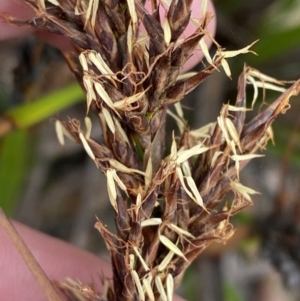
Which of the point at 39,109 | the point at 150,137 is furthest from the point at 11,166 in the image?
the point at 150,137

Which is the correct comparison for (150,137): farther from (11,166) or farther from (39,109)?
(11,166)

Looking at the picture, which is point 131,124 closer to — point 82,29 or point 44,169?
point 82,29

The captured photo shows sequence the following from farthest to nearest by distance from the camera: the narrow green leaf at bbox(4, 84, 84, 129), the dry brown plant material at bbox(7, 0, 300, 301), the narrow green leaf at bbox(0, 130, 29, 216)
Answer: the narrow green leaf at bbox(0, 130, 29, 216) < the narrow green leaf at bbox(4, 84, 84, 129) < the dry brown plant material at bbox(7, 0, 300, 301)

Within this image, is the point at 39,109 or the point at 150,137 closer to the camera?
the point at 150,137

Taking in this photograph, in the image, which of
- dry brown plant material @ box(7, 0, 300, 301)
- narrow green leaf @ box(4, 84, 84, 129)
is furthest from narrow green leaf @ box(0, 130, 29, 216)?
dry brown plant material @ box(7, 0, 300, 301)

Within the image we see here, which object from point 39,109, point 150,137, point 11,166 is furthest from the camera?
point 11,166

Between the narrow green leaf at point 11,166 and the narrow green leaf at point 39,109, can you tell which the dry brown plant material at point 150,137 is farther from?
the narrow green leaf at point 11,166

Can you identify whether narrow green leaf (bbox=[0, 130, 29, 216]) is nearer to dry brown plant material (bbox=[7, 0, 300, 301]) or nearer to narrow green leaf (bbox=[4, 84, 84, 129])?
narrow green leaf (bbox=[4, 84, 84, 129])

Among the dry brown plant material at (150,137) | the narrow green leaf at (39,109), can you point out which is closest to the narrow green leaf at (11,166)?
the narrow green leaf at (39,109)

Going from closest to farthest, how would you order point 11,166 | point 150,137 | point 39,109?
point 150,137
point 39,109
point 11,166
